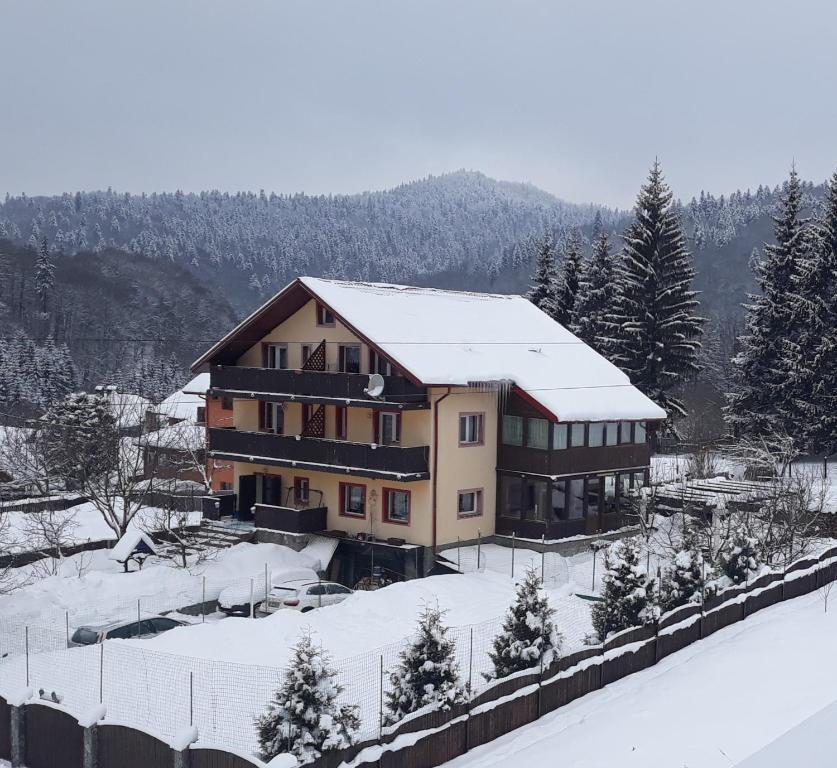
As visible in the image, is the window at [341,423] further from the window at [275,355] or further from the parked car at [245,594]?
the parked car at [245,594]

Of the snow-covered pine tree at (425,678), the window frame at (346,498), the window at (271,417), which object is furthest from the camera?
the window at (271,417)

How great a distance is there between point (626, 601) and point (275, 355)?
2182 cm

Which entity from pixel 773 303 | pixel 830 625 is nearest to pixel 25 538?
pixel 830 625

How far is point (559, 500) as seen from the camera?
119 feet

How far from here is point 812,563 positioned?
29.8 meters

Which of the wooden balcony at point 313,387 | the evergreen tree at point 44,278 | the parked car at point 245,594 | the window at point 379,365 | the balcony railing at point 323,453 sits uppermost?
the evergreen tree at point 44,278

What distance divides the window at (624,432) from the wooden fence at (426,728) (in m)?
15.1

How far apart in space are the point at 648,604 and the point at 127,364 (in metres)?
146

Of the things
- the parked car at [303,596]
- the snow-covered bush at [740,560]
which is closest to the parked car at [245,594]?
the parked car at [303,596]

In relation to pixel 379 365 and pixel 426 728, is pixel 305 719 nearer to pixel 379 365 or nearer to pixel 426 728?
pixel 426 728

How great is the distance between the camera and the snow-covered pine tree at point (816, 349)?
157 feet

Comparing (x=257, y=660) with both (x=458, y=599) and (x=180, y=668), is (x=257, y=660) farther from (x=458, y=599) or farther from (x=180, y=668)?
(x=458, y=599)

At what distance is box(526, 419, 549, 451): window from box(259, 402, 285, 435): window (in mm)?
10563

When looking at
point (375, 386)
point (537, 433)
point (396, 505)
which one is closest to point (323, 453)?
point (396, 505)
